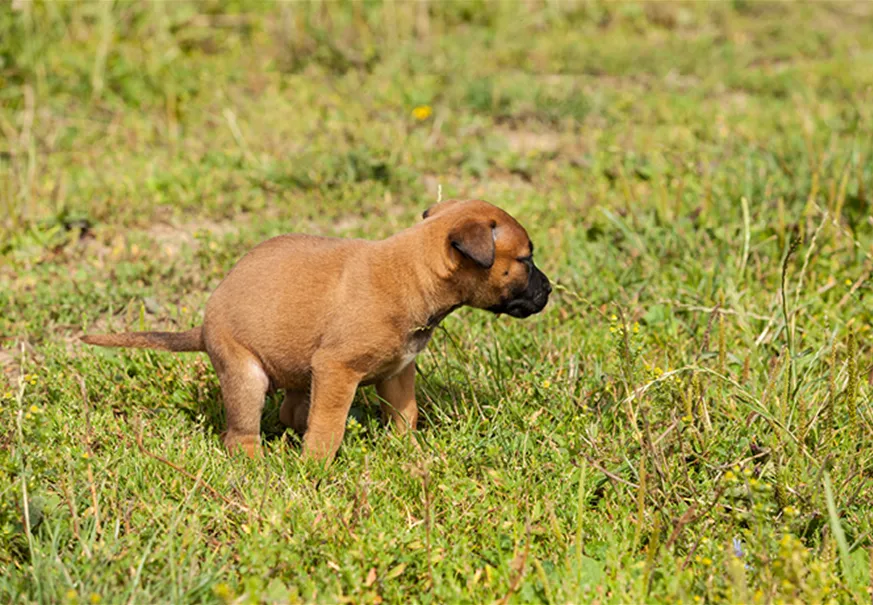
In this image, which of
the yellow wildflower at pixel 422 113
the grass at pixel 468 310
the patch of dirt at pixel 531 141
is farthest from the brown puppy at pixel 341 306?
the yellow wildflower at pixel 422 113

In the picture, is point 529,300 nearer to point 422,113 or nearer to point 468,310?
point 468,310

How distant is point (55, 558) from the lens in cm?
323

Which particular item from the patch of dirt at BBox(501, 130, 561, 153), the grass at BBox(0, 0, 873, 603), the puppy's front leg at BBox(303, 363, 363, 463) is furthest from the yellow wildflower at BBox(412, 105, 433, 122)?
the puppy's front leg at BBox(303, 363, 363, 463)

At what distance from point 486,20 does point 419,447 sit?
26.6 feet

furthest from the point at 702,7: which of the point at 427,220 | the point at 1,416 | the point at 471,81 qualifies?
the point at 1,416

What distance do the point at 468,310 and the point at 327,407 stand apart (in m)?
1.53

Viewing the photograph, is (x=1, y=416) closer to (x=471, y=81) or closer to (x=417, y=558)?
(x=417, y=558)

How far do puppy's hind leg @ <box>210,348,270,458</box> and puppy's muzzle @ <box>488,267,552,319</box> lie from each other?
100 cm

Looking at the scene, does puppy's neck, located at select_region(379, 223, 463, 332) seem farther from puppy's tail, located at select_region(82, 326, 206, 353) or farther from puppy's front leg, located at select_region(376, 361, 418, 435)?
puppy's tail, located at select_region(82, 326, 206, 353)

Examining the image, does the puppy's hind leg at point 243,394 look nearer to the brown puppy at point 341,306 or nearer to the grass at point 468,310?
the brown puppy at point 341,306

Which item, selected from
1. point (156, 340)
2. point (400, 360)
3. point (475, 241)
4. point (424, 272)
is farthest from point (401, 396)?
point (156, 340)

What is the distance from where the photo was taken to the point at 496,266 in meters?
4.08

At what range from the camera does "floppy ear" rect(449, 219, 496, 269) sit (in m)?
3.75

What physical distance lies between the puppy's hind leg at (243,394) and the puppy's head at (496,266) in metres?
0.90
